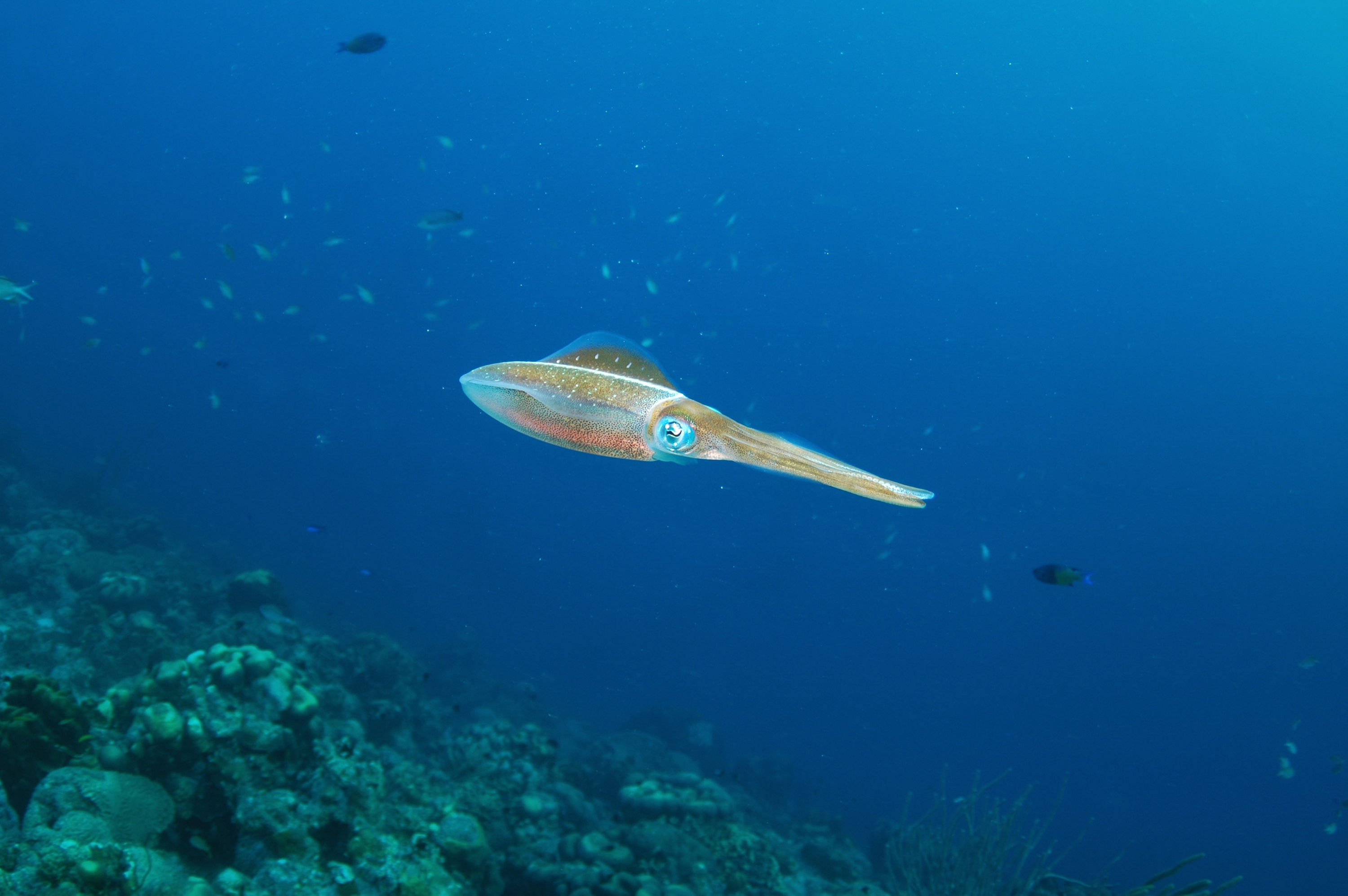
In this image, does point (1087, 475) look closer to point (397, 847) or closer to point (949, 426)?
point (949, 426)

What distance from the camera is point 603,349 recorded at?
1.97 meters

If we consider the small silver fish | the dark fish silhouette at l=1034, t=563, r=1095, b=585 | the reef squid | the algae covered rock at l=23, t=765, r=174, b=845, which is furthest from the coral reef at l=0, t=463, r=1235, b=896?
the small silver fish

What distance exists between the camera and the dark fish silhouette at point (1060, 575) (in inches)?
346

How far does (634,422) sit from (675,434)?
13 cm

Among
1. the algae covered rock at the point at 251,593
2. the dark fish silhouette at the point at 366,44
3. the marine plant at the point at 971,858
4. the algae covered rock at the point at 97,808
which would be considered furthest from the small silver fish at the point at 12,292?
the marine plant at the point at 971,858

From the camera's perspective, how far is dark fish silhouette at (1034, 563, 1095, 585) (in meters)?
8.80

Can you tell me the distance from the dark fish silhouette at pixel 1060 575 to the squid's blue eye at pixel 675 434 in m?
8.85

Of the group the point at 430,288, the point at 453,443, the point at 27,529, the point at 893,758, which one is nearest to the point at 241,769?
the point at 27,529

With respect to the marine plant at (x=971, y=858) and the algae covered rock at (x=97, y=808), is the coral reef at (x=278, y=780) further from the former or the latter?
the marine plant at (x=971, y=858)

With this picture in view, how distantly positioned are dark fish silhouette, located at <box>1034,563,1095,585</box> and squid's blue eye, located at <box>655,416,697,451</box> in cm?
885

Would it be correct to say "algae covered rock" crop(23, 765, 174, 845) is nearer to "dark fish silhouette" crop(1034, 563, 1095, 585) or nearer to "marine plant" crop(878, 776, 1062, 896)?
"marine plant" crop(878, 776, 1062, 896)

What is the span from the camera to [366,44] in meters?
11.1

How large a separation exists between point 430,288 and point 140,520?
6322 cm

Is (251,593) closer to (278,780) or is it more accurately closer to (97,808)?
(278,780)
